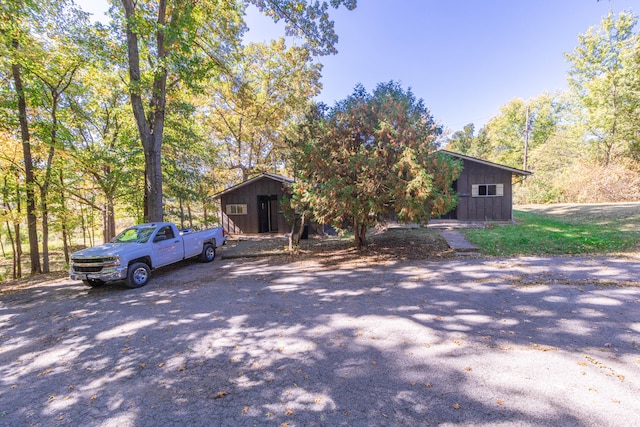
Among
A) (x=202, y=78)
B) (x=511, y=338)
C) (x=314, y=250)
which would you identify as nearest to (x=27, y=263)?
(x=202, y=78)

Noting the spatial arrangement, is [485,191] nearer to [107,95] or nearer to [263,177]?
[263,177]

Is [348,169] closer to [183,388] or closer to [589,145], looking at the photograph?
[183,388]

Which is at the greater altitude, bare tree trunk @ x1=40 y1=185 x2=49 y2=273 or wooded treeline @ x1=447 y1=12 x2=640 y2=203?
wooded treeline @ x1=447 y1=12 x2=640 y2=203

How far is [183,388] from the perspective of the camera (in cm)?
291

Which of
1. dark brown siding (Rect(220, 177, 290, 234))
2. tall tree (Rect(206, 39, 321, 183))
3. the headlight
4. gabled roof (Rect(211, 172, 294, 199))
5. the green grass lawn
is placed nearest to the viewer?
the headlight

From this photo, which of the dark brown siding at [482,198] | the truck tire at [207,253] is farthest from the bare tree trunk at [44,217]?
the dark brown siding at [482,198]

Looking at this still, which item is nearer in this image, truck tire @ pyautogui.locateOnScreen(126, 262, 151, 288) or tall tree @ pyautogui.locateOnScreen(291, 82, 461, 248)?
truck tire @ pyautogui.locateOnScreen(126, 262, 151, 288)

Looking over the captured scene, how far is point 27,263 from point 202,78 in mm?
18479

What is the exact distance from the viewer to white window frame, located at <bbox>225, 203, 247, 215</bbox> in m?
16.4

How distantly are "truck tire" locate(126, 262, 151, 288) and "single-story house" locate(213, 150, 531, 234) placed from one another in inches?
294

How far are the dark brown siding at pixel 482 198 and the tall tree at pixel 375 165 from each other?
8.03m

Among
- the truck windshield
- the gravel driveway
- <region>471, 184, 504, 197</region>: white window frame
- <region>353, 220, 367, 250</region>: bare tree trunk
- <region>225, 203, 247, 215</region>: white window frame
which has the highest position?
<region>471, 184, 504, 197</region>: white window frame

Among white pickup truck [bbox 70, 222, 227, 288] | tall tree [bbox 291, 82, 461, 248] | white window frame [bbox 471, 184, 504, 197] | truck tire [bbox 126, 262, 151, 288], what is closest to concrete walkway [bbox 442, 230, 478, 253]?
tall tree [bbox 291, 82, 461, 248]

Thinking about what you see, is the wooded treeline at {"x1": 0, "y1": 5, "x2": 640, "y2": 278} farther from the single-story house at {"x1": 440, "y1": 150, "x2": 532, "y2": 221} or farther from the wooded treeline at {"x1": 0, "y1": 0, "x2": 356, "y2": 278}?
the single-story house at {"x1": 440, "y1": 150, "x2": 532, "y2": 221}
